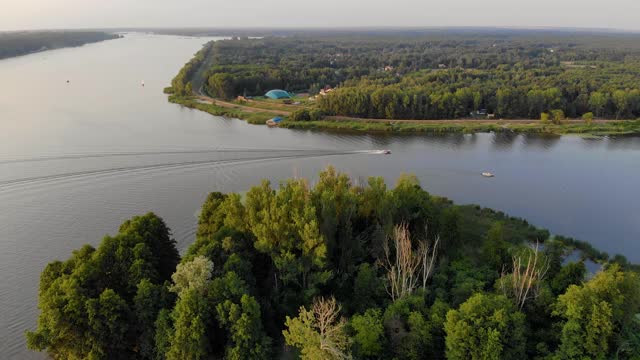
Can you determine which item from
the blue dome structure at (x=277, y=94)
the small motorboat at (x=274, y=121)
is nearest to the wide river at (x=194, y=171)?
the small motorboat at (x=274, y=121)

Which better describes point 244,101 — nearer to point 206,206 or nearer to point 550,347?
point 206,206

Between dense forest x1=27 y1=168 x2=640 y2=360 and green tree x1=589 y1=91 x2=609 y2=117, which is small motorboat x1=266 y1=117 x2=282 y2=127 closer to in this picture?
dense forest x1=27 y1=168 x2=640 y2=360

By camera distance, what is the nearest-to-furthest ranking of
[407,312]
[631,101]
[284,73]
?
[407,312]
[631,101]
[284,73]

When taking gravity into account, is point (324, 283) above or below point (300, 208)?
below

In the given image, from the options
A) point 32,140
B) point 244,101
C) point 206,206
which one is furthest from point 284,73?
point 206,206

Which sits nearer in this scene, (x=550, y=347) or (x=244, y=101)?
(x=550, y=347)

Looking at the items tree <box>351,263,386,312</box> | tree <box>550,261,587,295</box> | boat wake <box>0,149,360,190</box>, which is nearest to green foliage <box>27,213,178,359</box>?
tree <box>351,263,386,312</box>

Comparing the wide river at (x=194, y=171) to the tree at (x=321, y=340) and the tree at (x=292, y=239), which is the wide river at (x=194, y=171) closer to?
the tree at (x=292, y=239)
